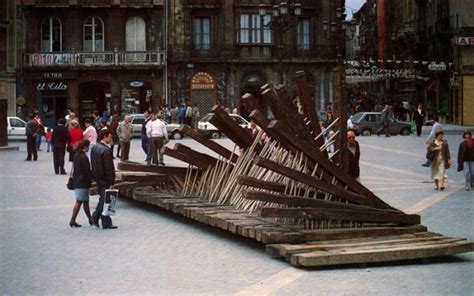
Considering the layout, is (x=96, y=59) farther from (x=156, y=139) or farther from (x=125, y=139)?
(x=156, y=139)

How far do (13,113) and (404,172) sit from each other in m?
34.5

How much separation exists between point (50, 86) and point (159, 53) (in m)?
6.70

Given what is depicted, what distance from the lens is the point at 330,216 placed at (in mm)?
13453

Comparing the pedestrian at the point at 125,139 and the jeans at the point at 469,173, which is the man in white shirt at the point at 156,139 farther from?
the jeans at the point at 469,173

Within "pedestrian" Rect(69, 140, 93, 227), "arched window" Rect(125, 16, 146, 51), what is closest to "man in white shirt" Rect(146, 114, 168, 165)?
"pedestrian" Rect(69, 140, 93, 227)

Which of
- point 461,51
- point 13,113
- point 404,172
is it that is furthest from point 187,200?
point 461,51

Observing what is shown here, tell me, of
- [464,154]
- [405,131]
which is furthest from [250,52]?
[464,154]

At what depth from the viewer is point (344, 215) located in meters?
13.5

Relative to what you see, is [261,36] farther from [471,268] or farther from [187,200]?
[471,268]

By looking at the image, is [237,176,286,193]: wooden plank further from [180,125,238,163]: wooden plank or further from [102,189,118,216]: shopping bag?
[180,125,238,163]: wooden plank


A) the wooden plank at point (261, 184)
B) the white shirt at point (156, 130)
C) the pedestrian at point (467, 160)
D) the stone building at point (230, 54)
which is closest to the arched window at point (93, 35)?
the stone building at point (230, 54)

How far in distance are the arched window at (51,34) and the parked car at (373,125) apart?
1884cm

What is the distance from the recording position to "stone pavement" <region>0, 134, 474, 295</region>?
10.9m

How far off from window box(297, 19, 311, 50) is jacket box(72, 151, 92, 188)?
43.8m
